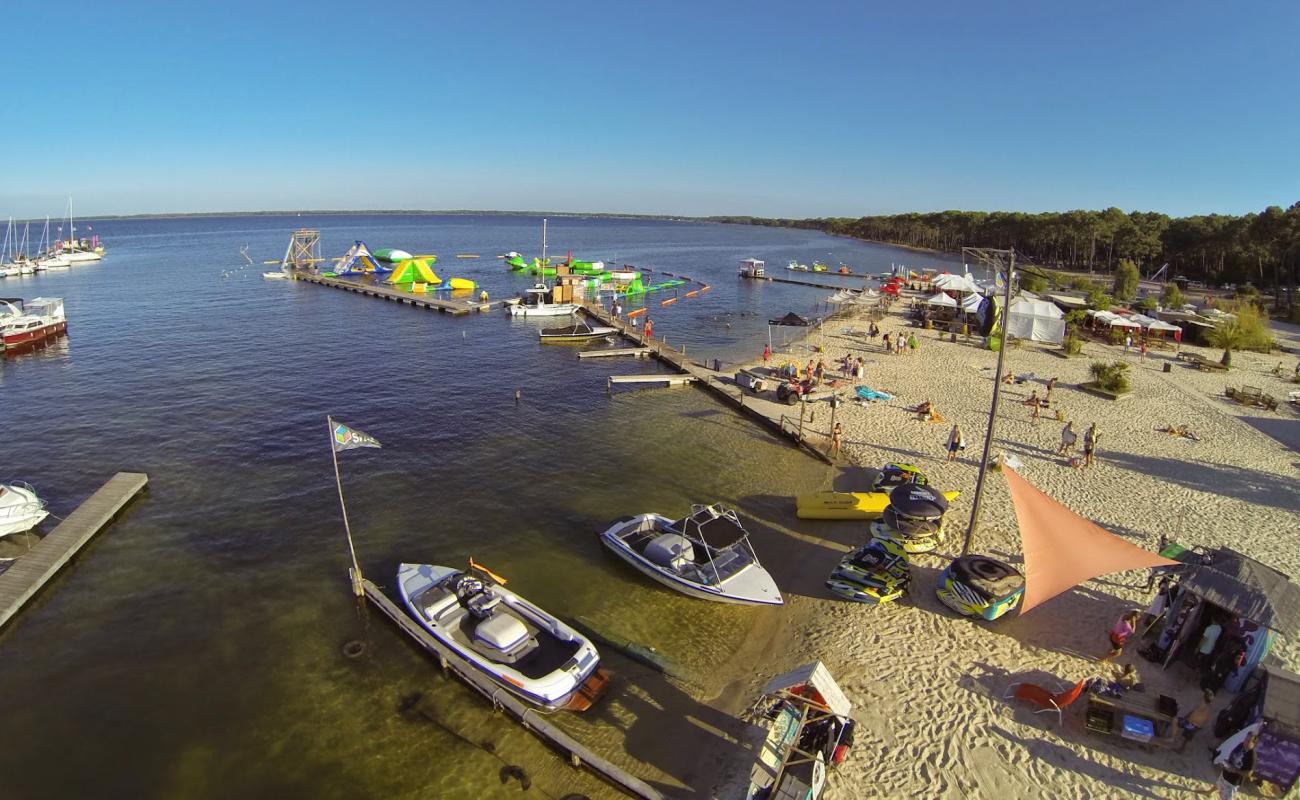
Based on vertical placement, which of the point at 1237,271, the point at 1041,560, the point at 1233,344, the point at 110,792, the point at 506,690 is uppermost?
the point at 1237,271

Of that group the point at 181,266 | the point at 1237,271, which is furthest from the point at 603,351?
the point at 181,266

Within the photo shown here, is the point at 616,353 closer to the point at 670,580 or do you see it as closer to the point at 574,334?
the point at 574,334

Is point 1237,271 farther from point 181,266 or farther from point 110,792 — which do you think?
point 181,266

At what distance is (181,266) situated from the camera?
329 ft

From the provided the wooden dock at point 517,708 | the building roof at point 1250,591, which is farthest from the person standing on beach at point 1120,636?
the wooden dock at point 517,708

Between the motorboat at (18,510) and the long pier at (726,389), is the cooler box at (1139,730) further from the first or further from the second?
the motorboat at (18,510)

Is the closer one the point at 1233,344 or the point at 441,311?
the point at 1233,344

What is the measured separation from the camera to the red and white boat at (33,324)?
4188 cm

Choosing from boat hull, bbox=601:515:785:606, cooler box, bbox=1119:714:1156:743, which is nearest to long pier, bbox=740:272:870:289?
boat hull, bbox=601:515:785:606

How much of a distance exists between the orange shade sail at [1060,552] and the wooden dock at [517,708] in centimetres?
946

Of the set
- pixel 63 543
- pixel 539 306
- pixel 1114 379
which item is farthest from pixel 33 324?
pixel 1114 379

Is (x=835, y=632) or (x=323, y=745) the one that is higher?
(x=835, y=632)

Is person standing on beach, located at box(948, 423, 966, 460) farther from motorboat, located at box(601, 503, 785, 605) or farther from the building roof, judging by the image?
the building roof

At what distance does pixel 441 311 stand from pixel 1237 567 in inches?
2322
